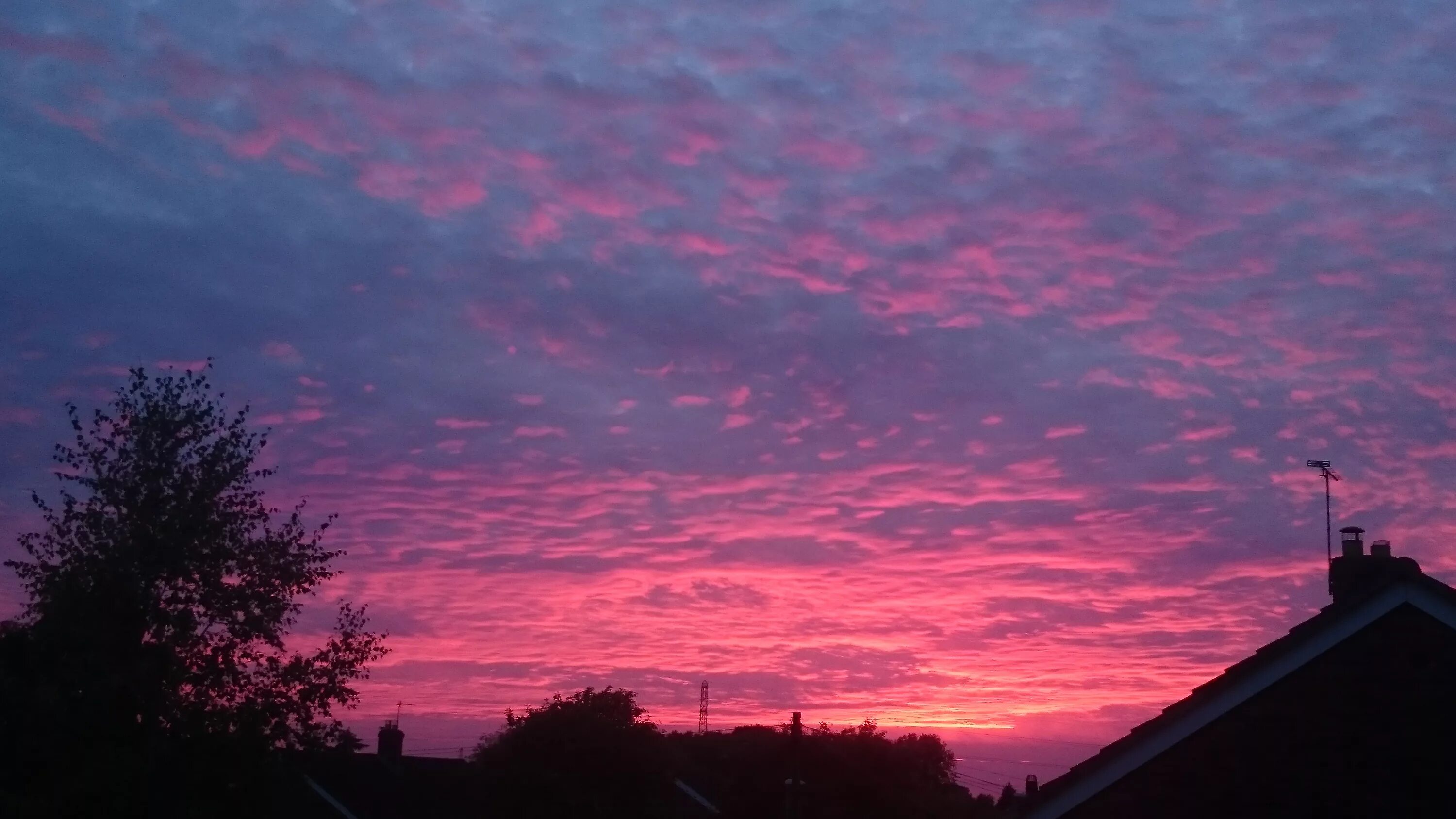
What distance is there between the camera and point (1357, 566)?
1579cm

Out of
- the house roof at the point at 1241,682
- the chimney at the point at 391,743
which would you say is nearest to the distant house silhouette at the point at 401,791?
the chimney at the point at 391,743

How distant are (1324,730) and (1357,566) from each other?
286 cm

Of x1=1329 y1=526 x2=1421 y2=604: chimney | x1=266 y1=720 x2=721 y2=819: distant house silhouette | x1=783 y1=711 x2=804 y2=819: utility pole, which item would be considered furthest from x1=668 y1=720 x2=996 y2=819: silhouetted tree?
x1=1329 y1=526 x2=1421 y2=604: chimney

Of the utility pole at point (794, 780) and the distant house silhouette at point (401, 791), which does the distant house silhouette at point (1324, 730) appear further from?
the distant house silhouette at point (401, 791)

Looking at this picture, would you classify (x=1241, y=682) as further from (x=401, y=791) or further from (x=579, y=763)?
(x=401, y=791)

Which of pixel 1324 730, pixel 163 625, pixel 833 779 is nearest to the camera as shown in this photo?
pixel 1324 730

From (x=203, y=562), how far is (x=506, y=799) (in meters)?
14.2

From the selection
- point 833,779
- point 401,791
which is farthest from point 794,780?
point 401,791

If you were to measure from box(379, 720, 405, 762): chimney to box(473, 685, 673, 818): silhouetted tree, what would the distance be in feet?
48.5

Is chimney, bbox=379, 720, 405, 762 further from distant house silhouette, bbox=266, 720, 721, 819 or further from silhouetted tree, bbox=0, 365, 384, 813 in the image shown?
silhouetted tree, bbox=0, 365, 384, 813

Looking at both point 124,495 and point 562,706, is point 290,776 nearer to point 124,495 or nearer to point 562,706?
point 124,495

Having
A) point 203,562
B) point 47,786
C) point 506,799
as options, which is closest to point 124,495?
point 203,562

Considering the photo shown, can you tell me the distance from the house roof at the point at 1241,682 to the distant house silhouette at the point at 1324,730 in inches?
0.5

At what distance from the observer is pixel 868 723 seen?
180 ft
